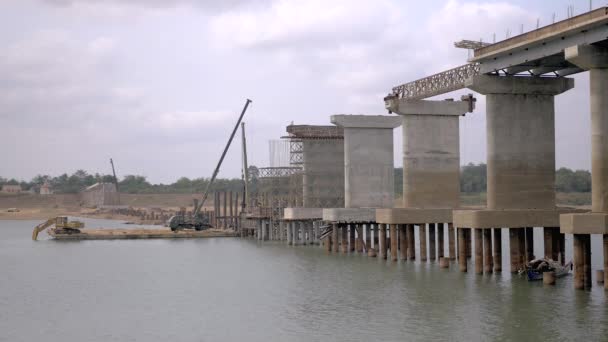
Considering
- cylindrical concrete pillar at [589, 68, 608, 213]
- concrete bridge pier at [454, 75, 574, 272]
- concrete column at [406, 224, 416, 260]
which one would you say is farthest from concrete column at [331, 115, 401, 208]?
cylindrical concrete pillar at [589, 68, 608, 213]

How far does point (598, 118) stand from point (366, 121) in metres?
30.9

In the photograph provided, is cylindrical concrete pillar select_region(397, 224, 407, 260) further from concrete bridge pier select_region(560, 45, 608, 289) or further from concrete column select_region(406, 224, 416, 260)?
concrete bridge pier select_region(560, 45, 608, 289)

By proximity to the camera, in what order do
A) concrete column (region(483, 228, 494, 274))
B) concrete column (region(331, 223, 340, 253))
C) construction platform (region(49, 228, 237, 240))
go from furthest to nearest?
1. construction platform (region(49, 228, 237, 240))
2. concrete column (region(331, 223, 340, 253))
3. concrete column (region(483, 228, 494, 274))

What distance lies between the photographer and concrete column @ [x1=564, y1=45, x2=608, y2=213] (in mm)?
38906

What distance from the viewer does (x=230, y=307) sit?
40406mm

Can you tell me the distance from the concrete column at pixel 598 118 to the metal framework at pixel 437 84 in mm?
12541

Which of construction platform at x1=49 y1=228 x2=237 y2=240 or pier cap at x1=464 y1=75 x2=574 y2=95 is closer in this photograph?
pier cap at x1=464 y1=75 x2=574 y2=95

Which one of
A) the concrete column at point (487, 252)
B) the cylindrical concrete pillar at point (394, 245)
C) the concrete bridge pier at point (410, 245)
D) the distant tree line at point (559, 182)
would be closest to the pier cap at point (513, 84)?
the concrete column at point (487, 252)

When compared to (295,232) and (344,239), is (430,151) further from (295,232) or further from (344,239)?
(295,232)

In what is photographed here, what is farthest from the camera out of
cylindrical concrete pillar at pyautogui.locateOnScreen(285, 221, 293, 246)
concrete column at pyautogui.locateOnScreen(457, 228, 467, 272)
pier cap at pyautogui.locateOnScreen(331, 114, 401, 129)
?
cylindrical concrete pillar at pyautogui.locateOnScreen(285, 221, 293, 246)

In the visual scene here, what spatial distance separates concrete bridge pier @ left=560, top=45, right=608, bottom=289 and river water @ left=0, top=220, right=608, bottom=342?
1.62 meters

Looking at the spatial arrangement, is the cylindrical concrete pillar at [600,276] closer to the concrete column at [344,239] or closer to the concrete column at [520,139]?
the concrete column at [520,139]

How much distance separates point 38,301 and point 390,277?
19.0 meters

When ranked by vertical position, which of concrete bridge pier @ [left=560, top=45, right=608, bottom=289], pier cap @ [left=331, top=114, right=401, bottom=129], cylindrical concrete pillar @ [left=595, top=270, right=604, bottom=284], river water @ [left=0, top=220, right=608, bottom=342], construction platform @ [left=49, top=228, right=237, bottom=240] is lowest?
river water @ [left=0, top=220, right=608, bottom=342]
